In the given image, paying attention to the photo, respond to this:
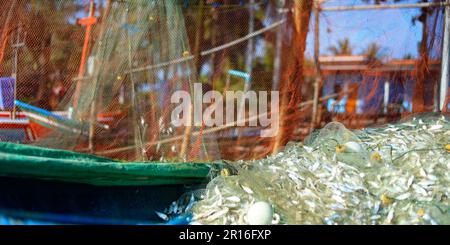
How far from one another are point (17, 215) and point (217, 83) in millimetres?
3321

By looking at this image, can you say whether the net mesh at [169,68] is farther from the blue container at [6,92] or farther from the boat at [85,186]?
the boat at [85,186]

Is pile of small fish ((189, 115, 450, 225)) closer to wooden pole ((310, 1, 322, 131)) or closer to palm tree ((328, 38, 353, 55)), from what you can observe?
wooden pole ((310, 1, 322, 131))

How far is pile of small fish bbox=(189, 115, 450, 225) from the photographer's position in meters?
3.56

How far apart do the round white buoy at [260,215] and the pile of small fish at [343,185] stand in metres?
0.02

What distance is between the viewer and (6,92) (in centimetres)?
534

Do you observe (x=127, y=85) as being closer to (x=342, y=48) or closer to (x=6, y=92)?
(x=6, y=92)

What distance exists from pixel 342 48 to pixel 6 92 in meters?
4.98

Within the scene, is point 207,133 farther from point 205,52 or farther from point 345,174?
point 345,174

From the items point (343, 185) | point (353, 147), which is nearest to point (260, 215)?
point (343, 185)

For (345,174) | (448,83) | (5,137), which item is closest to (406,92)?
(448,83)

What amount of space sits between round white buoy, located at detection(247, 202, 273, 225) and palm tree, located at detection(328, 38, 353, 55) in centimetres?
418

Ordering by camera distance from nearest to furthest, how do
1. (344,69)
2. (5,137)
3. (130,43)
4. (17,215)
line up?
(17,215), (5,137), (130,43), (344,69)

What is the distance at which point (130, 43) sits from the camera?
5609mm
